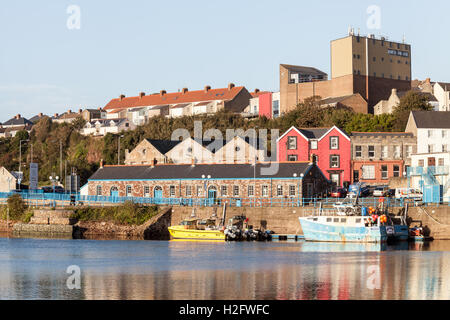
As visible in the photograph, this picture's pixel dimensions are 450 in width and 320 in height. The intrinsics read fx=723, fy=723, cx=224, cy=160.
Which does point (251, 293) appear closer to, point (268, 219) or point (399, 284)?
point (399, 284)

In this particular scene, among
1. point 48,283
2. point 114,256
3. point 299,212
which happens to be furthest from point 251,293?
point 299,212

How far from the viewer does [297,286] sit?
37.2m

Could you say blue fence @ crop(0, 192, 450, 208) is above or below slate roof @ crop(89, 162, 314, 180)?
below

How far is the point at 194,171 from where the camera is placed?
74562mm

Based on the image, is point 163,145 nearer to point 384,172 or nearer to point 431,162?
point 384,172

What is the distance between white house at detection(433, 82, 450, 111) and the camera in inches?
4417

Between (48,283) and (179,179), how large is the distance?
3588 cm

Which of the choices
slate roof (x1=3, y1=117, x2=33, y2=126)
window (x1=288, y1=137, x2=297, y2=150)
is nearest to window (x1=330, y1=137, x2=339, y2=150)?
window (x1=288, y1=137, x2=297, y2=150)

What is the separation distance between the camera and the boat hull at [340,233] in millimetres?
57344

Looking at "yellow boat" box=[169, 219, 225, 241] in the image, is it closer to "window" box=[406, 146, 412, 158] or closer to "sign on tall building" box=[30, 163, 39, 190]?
"window" box=[406, 146, 412, 158]

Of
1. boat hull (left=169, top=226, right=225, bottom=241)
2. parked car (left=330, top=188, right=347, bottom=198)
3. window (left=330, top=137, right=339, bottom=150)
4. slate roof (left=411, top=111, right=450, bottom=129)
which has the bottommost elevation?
boat hull (left=169, top=226, right=225, bottom=241)

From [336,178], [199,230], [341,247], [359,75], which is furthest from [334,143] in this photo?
[359,75]

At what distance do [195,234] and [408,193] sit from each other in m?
20.0

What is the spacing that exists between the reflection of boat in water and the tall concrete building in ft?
186
